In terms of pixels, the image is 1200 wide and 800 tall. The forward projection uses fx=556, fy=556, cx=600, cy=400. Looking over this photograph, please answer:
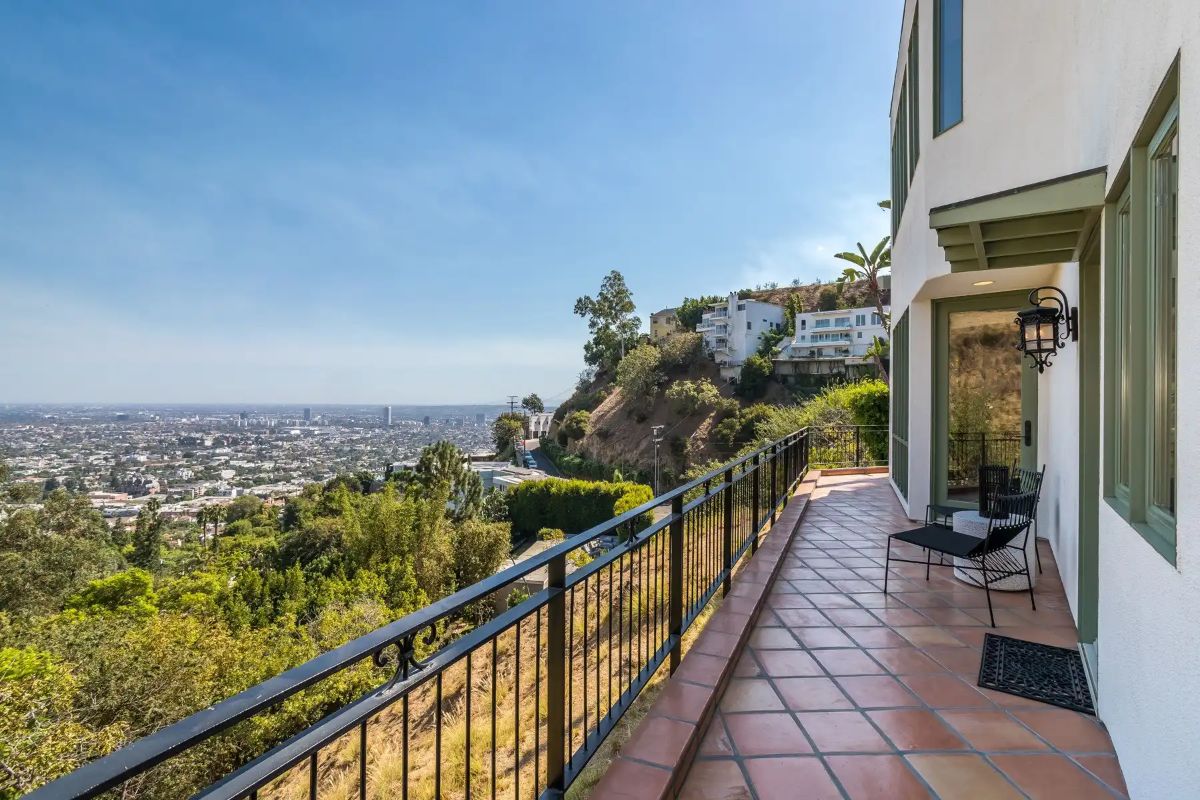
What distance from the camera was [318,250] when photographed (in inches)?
2100

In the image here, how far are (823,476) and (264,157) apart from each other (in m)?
38.6

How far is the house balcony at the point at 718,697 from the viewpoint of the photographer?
1.04 m

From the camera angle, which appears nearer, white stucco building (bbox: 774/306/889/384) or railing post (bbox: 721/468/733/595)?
railing post (bbox: 721/468/733/595)

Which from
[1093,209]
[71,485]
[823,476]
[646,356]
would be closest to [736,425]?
[646,356]

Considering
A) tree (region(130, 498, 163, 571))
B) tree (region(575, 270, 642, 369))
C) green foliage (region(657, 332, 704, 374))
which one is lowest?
tree (region(130, 498, 163, 571))

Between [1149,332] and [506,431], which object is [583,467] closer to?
[506,431]

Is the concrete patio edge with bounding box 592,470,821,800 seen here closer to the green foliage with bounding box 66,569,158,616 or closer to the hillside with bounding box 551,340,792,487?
the green foliage with bounding box 66,569,158,616

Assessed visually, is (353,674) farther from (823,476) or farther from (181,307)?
(181,307)

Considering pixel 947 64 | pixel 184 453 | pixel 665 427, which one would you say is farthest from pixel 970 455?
pixel 184 453

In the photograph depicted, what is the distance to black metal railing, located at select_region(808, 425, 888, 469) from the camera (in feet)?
35.9

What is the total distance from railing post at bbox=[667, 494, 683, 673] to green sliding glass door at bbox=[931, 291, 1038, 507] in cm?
469

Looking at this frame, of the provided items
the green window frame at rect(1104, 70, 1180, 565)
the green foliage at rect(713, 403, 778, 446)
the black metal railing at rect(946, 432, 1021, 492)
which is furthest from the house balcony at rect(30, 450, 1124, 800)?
the green foliage at rect(713, 403, 778, 446)

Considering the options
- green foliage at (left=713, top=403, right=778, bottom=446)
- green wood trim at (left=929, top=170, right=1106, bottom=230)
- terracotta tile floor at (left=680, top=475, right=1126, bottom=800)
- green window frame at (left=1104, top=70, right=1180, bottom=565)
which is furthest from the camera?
green foliage at (left=713, top=403, right=778, bottom=446)

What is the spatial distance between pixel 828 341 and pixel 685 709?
1649 inches
